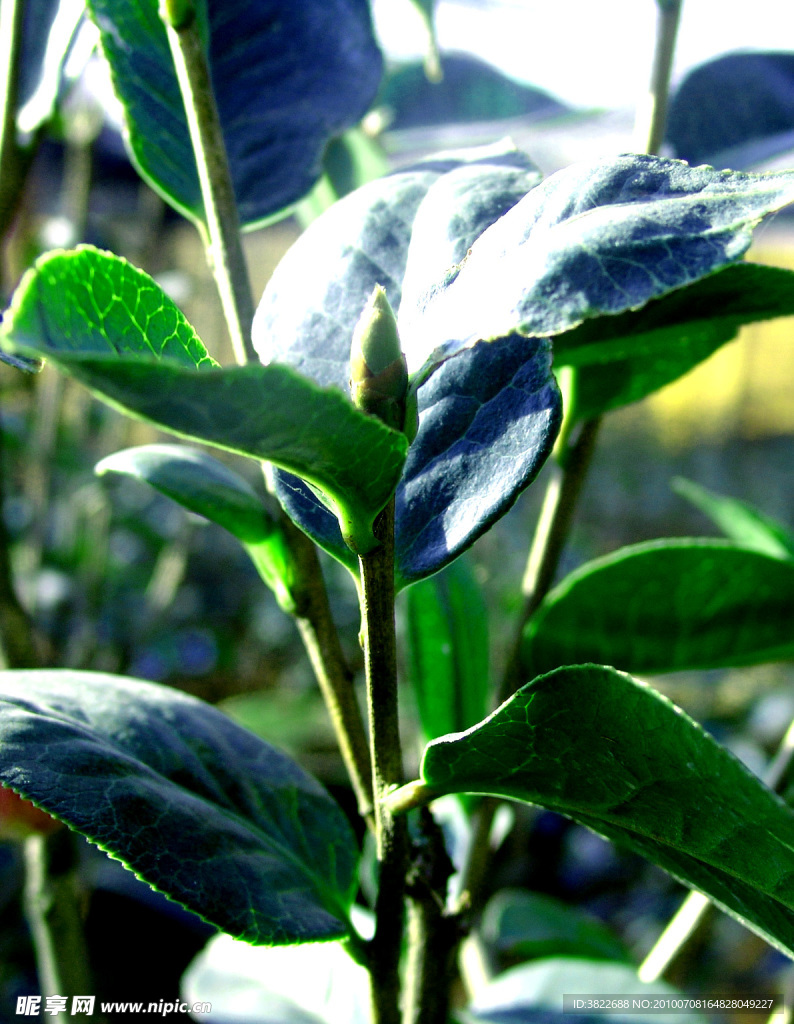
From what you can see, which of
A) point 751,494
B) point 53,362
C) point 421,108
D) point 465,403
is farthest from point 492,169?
point 751,494

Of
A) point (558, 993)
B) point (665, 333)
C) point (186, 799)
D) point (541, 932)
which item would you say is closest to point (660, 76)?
point (665, 333)

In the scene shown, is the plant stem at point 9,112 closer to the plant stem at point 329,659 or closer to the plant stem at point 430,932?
the plant stem at point 329,659

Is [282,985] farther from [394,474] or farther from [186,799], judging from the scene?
[394,474]

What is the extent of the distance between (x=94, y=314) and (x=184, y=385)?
45 mm

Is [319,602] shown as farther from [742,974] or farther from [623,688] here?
[742,974]

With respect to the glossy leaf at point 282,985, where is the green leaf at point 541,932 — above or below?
below

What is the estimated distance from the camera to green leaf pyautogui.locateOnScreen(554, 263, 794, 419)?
301 mm

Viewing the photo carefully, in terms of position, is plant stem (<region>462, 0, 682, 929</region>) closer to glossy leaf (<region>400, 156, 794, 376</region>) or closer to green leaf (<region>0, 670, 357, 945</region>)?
green leaf (<region>0, 670, 357, 945</region>)

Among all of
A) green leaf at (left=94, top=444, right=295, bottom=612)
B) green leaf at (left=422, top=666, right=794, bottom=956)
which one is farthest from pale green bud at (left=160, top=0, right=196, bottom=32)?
green leaf at (left=422, top=666, right=794, bottom=956)

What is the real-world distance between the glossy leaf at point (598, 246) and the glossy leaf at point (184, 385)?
0.03 metres

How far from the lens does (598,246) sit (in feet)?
0.62

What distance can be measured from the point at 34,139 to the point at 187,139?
0.19 metres

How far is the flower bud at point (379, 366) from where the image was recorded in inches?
7.4

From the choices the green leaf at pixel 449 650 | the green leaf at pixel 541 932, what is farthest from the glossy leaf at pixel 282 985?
the green leaf at pixel 541 932
